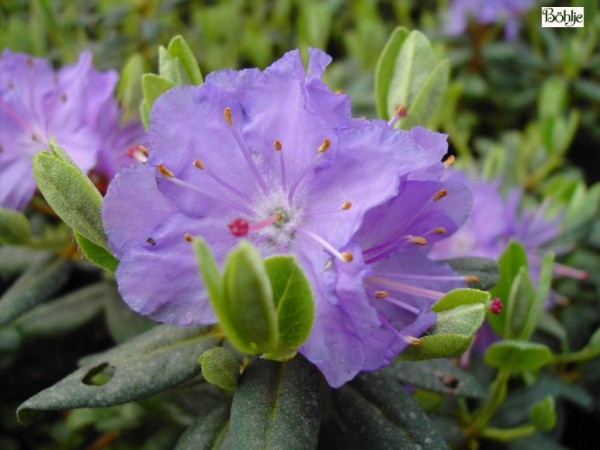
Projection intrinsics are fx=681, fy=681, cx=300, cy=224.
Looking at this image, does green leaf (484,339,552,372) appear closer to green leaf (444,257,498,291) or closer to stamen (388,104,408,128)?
green leaf (444,257,498,291)

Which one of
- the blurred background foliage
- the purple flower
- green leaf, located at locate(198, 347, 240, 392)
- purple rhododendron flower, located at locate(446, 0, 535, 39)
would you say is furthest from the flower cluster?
purple rhododendron flower, located at locate(446, 0, 535, 39)

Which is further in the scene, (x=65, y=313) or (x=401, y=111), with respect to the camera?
(x=65, y=313)

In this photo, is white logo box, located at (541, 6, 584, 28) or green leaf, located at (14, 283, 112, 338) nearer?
green leaf, located at (14, 283, 112, 338)

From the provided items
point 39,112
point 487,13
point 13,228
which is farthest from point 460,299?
point 487,13

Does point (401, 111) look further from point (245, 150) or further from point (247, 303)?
point (247, 303)

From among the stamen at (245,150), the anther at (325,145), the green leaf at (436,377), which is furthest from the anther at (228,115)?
the green leaf at (436,377)

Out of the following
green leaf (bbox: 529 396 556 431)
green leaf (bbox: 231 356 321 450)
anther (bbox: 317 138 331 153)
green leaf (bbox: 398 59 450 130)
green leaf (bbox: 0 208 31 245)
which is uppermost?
anther (bbox: 317 138 331 153)
